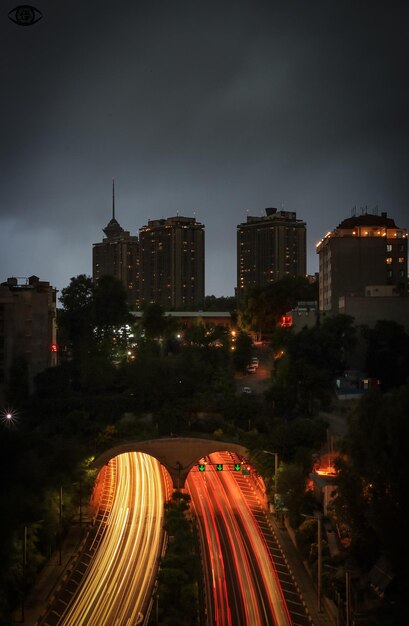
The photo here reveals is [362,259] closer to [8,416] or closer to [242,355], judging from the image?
[242,355]

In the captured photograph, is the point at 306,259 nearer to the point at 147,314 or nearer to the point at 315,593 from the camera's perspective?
the point at 147,314

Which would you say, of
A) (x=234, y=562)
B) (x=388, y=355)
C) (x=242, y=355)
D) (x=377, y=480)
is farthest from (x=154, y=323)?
(x=377, y=480)

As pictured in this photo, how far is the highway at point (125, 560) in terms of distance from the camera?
15.5 m

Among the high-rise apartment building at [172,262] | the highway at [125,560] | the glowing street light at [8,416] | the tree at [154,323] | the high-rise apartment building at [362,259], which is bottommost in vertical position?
the highway at [125,560]

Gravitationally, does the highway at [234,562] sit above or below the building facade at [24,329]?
below

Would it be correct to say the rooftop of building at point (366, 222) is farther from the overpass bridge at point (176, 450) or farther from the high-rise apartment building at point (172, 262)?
the high-rise apartment building at point (172, 262)

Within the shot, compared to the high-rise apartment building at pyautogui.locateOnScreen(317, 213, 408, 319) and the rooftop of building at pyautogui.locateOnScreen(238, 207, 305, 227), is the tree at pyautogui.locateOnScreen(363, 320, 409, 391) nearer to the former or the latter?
the high-rise apartment building at pyautogui.locateOnScreen(317, 213, 408, 319)

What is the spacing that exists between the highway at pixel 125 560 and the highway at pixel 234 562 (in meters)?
1.57

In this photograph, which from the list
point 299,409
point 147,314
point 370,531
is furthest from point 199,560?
point 147,314

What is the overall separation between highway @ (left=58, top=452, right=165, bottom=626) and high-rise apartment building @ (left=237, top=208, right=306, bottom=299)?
224 feet

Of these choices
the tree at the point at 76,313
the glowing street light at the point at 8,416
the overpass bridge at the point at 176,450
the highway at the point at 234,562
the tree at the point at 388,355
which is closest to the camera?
the highway at the point at 234,562

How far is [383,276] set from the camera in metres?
41.9

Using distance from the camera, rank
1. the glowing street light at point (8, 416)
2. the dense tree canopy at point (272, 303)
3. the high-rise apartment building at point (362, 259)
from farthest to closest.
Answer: the dense tree canopy at point (272, 303), the high-rise apartment building at point (362, 259), the glowing street light at point (8, 416)

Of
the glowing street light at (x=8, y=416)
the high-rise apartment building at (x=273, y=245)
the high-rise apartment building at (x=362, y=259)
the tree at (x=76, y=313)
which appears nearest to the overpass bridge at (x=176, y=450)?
the glowing street light at (x=8, y=416)
